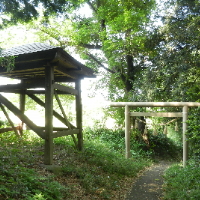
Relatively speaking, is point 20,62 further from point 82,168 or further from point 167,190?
point 167,190

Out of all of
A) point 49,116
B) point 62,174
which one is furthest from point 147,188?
point 49,116

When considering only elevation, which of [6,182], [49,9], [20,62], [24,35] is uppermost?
[24,35]

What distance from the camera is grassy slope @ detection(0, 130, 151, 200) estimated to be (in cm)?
409

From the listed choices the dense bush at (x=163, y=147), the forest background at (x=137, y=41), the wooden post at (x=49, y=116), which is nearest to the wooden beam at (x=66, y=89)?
the wooden post at (x=49, y=116)

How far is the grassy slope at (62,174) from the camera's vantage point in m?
4.09

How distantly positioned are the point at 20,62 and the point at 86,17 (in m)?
9.36

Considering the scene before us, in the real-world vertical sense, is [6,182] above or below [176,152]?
above

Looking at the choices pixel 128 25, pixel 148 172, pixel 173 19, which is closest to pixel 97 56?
pixel 128 25

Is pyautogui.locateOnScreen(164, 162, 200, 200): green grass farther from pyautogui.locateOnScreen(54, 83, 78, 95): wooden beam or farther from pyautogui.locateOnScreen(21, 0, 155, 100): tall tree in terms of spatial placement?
pyautogui.locateOnScreen(21, 0, 155, 100): tall tree

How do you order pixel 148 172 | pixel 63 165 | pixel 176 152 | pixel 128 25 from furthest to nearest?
pixel 176 152 → pixel 128 25 → pixel 148 172 → pixel 63 165

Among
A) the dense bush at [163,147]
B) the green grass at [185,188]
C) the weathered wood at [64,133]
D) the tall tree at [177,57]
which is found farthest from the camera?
the dense bush at [163,147]

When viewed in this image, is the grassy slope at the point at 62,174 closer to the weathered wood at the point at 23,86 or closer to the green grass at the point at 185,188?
the green grass at the point at 185,188

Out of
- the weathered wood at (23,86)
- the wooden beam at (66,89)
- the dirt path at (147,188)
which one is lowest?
the dirt path at (147,188)

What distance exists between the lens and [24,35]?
12.7 m
